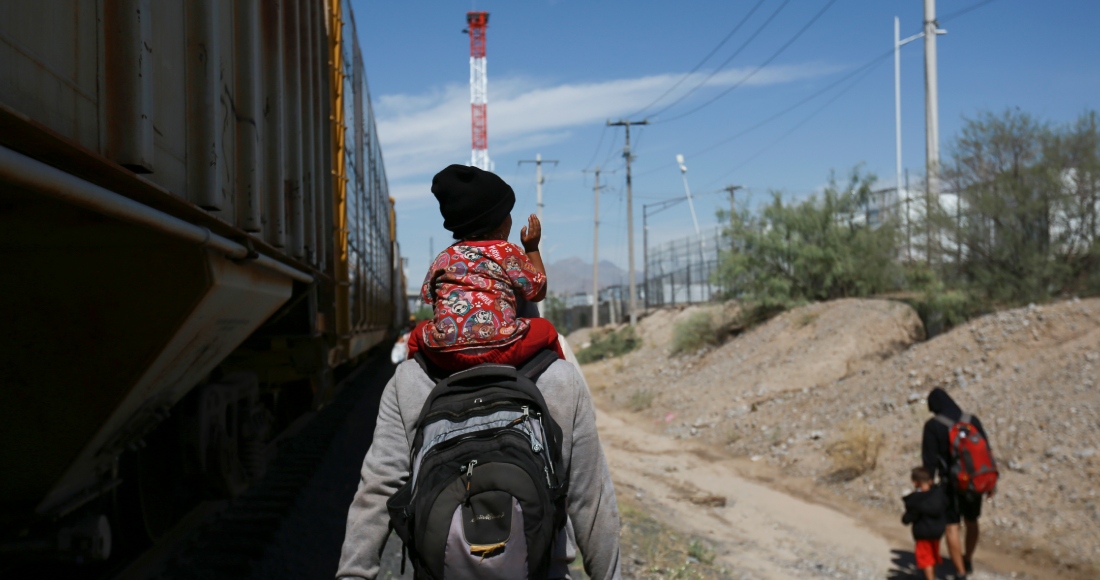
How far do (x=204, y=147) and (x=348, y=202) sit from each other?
577 centimetres

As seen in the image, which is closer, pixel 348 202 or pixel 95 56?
pixel 95 56

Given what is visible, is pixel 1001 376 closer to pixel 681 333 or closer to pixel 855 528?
pixel 855 528

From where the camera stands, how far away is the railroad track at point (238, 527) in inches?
210

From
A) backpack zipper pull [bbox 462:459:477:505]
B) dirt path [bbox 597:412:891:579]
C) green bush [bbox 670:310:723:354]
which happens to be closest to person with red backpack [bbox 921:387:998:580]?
dirt path [bbox 597:412:891:579]

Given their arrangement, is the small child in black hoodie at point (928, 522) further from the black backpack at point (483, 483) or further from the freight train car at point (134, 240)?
the black backpack at point (483, 483)

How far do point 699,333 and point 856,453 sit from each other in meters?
13.2

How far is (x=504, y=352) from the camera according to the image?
226cm

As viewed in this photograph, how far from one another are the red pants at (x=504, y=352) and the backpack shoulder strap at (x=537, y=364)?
14mm

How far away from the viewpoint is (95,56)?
8.46 ft

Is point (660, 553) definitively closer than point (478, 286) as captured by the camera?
No

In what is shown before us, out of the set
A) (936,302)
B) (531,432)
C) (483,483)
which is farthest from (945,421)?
(936,302)

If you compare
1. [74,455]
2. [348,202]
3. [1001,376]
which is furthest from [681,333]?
[74,455]

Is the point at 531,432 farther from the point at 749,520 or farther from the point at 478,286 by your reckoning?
the point at 749,520

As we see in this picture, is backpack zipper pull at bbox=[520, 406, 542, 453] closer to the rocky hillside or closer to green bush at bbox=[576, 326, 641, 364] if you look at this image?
the rocky hillside
